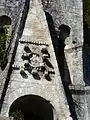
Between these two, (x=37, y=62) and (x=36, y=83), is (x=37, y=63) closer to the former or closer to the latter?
(x=37, y=62)

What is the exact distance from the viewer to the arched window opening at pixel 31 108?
15156 mm

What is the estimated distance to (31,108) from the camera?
16.9m

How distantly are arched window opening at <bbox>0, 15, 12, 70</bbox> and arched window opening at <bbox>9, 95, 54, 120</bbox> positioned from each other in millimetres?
1716

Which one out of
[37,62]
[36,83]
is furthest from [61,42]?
[36,83]

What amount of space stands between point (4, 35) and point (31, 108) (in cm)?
Answer: 370

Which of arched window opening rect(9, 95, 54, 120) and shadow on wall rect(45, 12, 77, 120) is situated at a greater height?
shadow on wall rect(45, 12, 77, 120)

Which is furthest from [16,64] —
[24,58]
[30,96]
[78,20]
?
[78,20]

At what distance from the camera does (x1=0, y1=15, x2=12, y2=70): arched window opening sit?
1633 centimetres

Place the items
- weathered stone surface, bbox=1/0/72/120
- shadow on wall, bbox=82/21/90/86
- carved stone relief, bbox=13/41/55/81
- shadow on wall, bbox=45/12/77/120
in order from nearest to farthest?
weathered stone surface, bbox=1/0/72/120
carved stone relief, bbox=13/41/55/81
shadow on wall, bbox=45/12/77/120
shadow on wall, bbox=82/21/90/86

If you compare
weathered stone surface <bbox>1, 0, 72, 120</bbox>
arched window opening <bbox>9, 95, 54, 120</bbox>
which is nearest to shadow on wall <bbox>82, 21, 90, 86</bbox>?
arched window opening <bbox>9, 95, 54, 120</bbox>

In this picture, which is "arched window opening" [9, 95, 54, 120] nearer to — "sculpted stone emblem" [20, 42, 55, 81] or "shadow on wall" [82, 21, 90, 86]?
"sculpted stone emblem" [20, 42, 55, 81]

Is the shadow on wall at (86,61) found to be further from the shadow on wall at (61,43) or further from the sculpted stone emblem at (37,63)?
the sculpted stone emblem at (37,63)

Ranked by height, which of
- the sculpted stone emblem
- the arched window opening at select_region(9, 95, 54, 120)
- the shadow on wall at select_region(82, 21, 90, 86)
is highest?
the sculpted stone emblem

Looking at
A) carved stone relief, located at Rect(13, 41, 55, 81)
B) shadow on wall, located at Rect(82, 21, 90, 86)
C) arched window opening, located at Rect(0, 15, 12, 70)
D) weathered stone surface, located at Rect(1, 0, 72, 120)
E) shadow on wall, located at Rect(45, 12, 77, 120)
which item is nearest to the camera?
weathered stone surface, located at Rect(1, 0, 72, 120)
